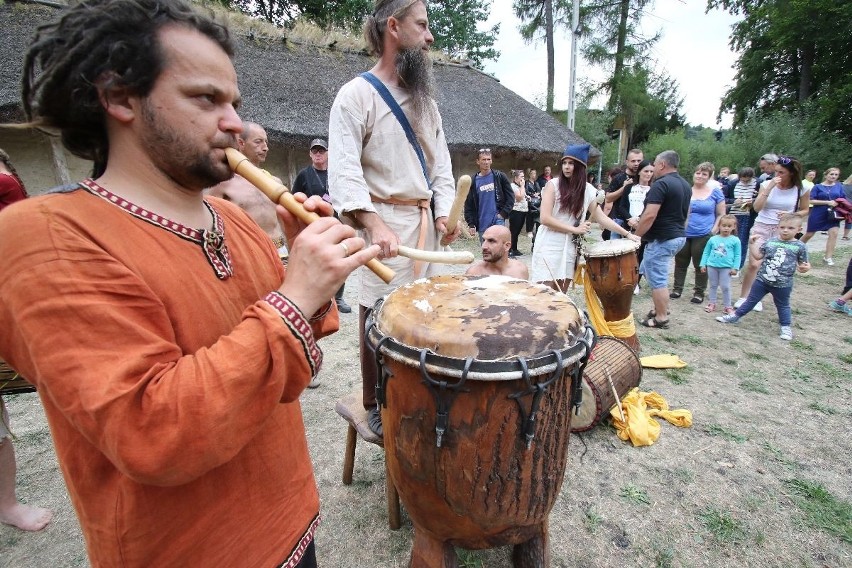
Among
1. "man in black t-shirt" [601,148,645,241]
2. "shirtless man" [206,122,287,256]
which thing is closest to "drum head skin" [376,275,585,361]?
"shirtless man" [206,122,287,256]

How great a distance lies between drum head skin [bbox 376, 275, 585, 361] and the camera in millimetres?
1260

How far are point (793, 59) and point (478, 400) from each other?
27869mm

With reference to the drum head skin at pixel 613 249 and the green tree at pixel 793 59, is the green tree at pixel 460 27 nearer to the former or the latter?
the green tree at pixel 793 59

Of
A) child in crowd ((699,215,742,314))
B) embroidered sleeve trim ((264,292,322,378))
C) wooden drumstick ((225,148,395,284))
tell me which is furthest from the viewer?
child in crowd ((699,215,742,314))

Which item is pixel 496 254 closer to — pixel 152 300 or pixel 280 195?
pixel 280 195

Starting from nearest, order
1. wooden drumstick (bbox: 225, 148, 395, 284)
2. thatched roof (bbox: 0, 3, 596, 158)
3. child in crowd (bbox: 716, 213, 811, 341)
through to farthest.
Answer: wooden drumstick (bbox: 225, 148, 395, 284), child in crowd (bbox: 716, 213, 811, 341), thatched roof (bbox: 0, 3, 596, 158)

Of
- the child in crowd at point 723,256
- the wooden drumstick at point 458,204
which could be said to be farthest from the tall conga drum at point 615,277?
the wooden drumstick at point 458,204

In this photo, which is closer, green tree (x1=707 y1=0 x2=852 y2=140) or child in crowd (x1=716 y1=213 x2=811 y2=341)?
child in crowd (x1=716 y1=213 x2=811 y2=341)

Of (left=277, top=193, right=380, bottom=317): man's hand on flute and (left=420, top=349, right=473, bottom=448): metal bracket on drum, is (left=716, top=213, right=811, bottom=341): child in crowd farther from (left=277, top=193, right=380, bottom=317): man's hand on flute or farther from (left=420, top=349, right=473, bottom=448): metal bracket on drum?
(left=277, top=193, right=380, bottom=317): man's hand on flute

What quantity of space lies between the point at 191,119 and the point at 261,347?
49 cm

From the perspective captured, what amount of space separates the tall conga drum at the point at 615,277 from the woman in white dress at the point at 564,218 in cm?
22

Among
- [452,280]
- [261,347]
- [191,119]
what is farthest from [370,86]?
[261,347]

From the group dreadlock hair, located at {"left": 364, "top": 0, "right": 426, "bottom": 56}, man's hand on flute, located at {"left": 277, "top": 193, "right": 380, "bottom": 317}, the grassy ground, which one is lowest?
the grassy ground

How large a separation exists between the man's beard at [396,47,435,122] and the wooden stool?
1.57 metres
